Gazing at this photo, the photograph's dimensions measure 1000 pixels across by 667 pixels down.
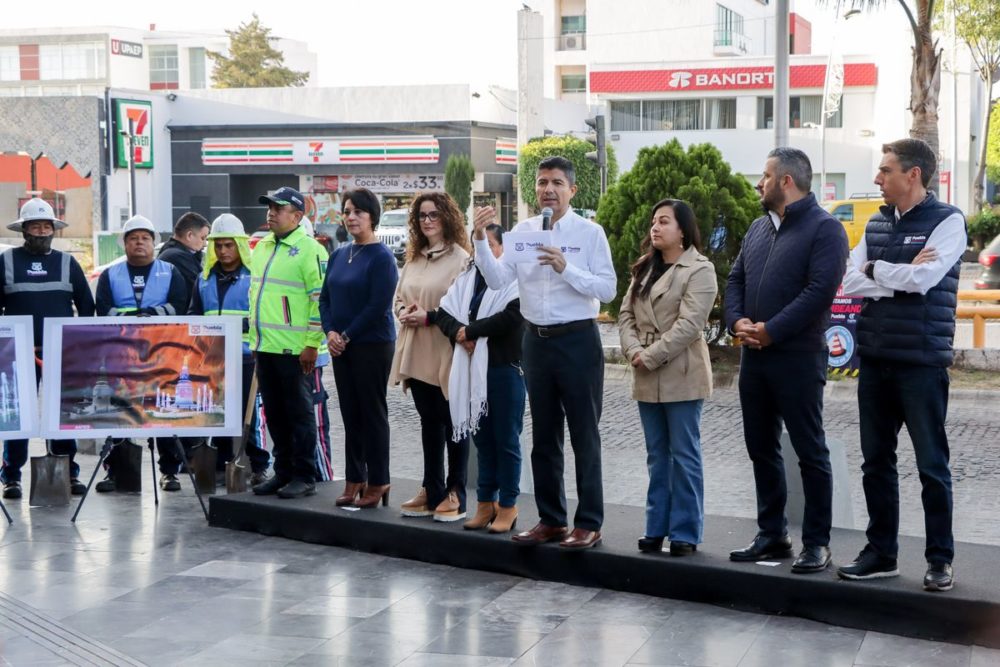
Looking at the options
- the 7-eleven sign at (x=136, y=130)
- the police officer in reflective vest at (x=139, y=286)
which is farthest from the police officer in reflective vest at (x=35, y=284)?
the 7-eleven sign at (x=136, y=130)

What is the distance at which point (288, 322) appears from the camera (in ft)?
26.2

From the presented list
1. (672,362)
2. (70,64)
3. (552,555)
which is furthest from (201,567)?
(70,64)

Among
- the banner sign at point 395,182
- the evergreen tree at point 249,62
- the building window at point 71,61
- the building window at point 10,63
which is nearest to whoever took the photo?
the banner sign at point 395,182

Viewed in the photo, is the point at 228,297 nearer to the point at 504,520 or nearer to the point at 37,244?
the point at 37,244

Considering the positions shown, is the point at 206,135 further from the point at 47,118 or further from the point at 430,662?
the point at 430,662

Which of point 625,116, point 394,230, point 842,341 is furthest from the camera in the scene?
point 625,116

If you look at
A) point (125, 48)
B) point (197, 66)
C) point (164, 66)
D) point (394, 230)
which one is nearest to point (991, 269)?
point (394, 230)

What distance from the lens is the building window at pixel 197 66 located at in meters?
97.4

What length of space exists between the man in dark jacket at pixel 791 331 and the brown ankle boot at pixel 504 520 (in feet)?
4.41

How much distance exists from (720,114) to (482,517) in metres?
50.8

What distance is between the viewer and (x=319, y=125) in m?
48.4

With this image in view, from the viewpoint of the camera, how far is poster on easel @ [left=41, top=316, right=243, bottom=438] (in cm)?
854

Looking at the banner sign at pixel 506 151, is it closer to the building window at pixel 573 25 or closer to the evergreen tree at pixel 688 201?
the building window at pixel 573 25

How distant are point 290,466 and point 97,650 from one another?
108 inches
